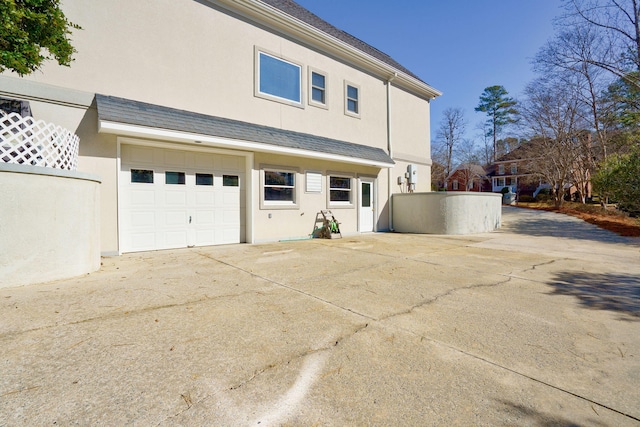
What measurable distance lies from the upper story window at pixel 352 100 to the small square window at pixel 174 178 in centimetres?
660

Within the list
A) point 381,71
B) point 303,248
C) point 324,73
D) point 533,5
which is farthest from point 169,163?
point 533,5

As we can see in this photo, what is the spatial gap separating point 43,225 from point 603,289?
8351 mm

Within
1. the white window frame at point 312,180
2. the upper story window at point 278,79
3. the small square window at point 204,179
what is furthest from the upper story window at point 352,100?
the small square window at point 204,179

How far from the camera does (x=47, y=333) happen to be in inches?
105

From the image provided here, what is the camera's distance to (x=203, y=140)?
7.15 meters

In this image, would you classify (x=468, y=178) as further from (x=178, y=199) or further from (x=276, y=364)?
(x=276, y=364)

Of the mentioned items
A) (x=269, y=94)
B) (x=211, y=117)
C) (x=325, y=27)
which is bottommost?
(x=211, y=117)

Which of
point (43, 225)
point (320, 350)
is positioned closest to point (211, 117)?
point (43, 225)

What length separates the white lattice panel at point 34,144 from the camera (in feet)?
14.0

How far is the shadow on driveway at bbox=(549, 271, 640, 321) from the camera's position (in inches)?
143

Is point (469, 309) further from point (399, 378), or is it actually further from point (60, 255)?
point (60, 255)

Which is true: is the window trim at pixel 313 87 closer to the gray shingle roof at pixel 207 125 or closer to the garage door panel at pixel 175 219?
the gray shingle roof at pixel 207 125

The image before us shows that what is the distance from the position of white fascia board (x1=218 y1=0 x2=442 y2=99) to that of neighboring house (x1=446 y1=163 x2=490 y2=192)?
2626cm

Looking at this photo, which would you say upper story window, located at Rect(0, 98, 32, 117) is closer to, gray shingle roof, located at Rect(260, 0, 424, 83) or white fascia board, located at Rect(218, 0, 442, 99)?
white fascia board, located at Rect(218, 0, 442, 99)
